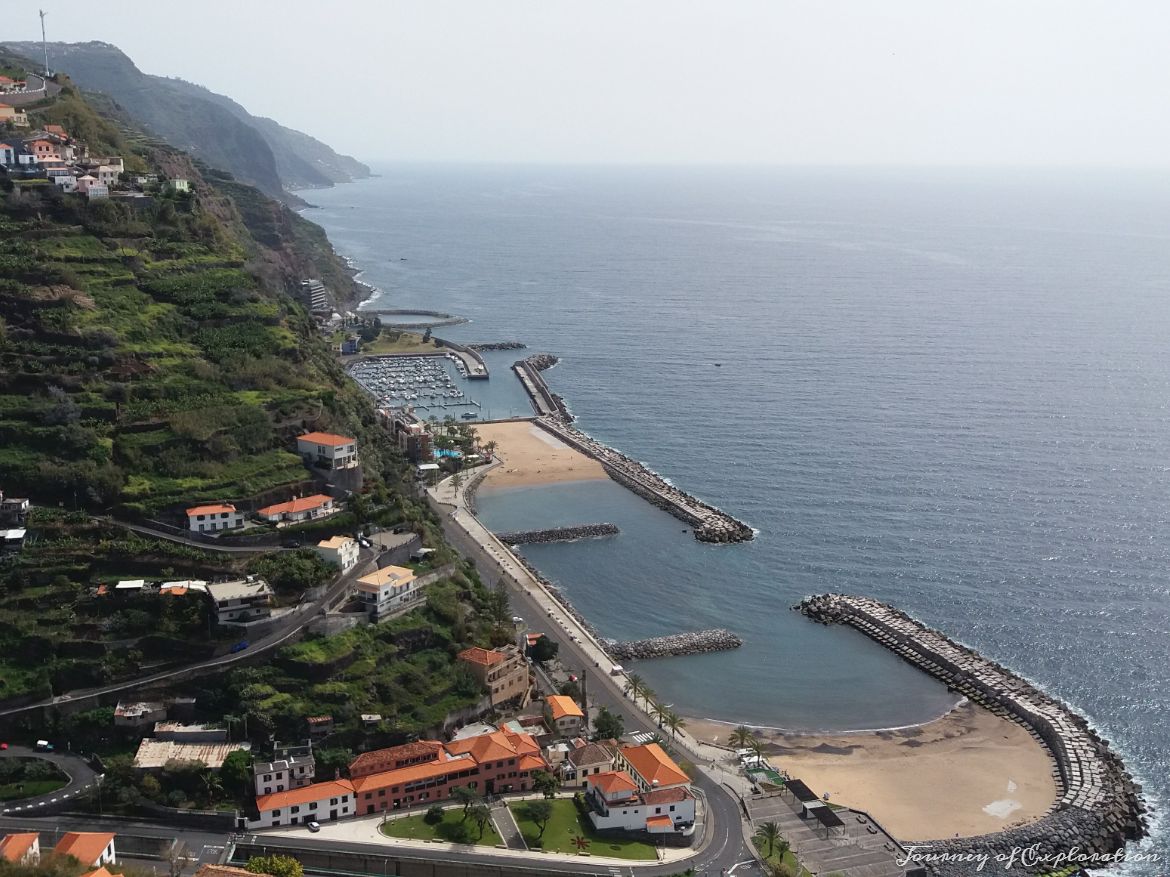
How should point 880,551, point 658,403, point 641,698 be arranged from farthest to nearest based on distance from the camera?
point 658,403, point 880,551, point 641,698

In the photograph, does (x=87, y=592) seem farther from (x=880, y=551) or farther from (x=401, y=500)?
(x=880, y=551)

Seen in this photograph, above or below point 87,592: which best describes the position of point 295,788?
below

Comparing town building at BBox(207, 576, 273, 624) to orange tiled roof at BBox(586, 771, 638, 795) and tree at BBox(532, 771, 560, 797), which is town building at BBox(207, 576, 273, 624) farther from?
orange tiled roof at BBox(586, 771, 638, 795)

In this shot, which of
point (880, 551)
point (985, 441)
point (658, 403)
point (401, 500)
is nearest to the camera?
point (401, 500)

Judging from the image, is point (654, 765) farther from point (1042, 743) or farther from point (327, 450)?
point (327, 450)

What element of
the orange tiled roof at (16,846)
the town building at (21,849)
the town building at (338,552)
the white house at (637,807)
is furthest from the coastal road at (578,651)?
the orange tiled roof at (16,846)

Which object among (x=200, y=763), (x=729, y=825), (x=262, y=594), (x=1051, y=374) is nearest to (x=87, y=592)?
(x=262, y=594)

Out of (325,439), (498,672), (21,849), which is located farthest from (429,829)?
(325,439)

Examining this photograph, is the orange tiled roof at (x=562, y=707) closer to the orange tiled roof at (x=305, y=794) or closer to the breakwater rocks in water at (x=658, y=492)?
the orange tiled roof at (x=305, y=794)
